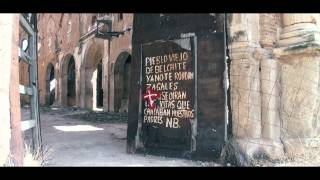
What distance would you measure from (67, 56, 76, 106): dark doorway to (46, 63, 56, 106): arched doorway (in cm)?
261

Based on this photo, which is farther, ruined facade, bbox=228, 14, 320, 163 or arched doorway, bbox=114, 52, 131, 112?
arched doorway, bbox=114, 52, 131, 112

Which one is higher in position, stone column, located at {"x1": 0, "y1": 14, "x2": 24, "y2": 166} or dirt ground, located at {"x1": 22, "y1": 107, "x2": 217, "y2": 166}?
stone column, located at {"x1": 0, "y1": 14, "x2": 24, "y2": 166}

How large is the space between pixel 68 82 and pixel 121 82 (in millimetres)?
7387

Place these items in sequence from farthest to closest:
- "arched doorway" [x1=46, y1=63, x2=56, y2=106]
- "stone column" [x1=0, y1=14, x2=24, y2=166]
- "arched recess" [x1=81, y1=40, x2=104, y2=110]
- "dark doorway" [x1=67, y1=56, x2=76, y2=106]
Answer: "arched doorway" [x1=46, y1=63, x2=56, y2=106]
"dark doorway" [x1=67, y1=56, x2=76, y2=106]
"arched recess" [x1=81, y1=40, x2=104, y2=110]
"stone column" [x1=0, y1=14, x2=24, y2=166]

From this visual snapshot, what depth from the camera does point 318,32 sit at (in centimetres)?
522

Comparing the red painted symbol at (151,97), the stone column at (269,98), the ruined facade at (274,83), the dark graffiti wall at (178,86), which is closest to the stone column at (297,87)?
the ruined facade at (274,83)

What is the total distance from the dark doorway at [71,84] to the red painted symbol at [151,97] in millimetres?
18283

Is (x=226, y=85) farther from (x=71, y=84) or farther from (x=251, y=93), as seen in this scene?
(x=71, y=84)

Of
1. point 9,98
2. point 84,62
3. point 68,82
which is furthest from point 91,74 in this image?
point 9,98

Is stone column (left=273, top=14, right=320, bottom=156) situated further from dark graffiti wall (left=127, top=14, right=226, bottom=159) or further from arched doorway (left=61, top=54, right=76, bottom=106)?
arched doorway (left=61, top=54, right=76, bottom=106)

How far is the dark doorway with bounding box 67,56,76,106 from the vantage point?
23.3 meters

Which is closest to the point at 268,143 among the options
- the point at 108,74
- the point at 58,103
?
the point at 108,74

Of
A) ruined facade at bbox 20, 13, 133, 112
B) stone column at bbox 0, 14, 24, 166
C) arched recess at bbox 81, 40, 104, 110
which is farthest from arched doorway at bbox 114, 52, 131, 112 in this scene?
stone column at bbox 0, 14, 24, 166
